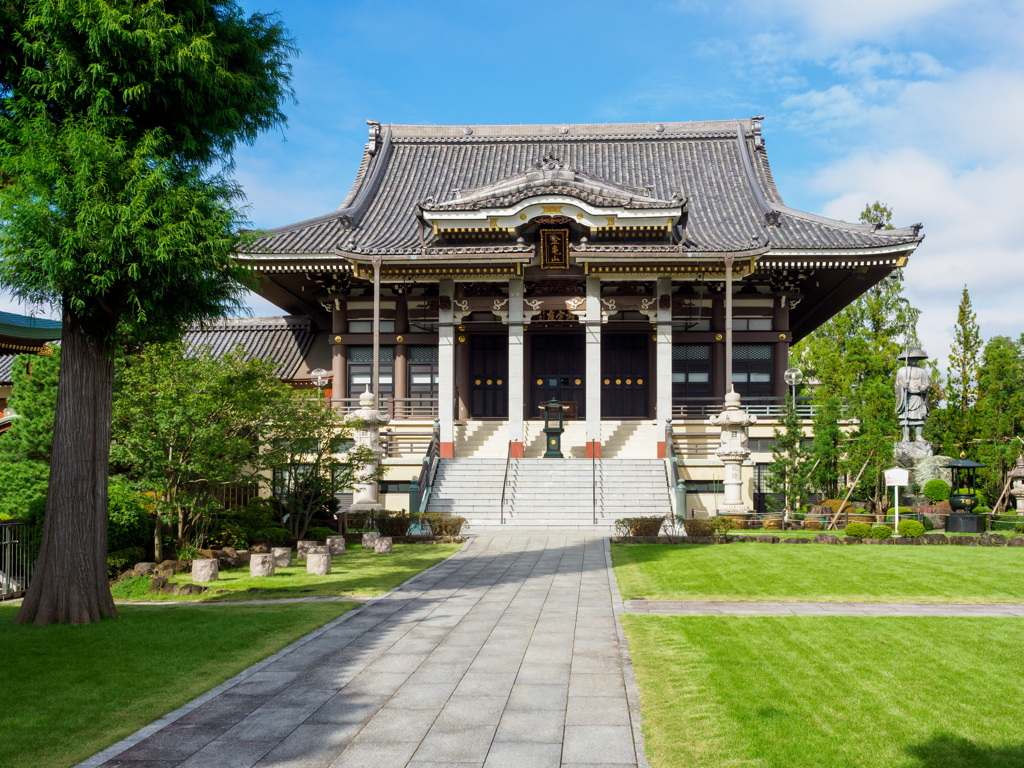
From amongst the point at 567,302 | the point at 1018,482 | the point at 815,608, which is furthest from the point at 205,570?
the point at 1018,482

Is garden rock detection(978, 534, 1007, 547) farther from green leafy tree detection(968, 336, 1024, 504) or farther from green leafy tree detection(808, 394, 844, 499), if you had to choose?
green leafy tree detection(968, 336, 1024, 504)

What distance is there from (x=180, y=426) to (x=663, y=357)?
16.2 m

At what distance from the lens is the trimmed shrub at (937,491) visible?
22.4 meters

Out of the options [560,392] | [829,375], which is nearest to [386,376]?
[560,392]

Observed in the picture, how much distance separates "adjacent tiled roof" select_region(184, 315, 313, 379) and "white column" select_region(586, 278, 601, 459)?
1211 centimetres

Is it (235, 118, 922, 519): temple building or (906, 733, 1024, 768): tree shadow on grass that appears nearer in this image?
(906, 733, 1024, 768): tree shadow on grass

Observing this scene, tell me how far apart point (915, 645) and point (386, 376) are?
23.0m

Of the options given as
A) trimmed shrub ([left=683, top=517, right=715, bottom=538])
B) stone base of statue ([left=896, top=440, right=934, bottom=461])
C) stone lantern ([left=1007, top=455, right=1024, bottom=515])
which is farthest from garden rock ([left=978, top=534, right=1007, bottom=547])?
stone lantern ([left=1007, top=455, right=1024, bottom=515])

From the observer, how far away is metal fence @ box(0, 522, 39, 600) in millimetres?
11906

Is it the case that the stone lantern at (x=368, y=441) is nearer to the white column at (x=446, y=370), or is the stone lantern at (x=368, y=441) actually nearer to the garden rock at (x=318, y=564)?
the white column at (x=446, y=370)

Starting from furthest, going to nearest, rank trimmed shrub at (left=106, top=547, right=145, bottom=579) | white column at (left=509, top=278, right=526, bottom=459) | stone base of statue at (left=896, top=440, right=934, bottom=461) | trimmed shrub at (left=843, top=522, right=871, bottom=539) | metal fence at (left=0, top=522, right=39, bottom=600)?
1. white column at (left=509, top=278, right=526, bottom=459)
2. stone base of statue at (left=896, top=440, right=934, bottom=461)
3. trimmed shrub at (left=843, top=522, right=871, bottom=539)
4. trimmed shrub at (left=106, top=547, right=145, bottom=579)
5. metal fence at (left=0, top=522, right=39, bottom=600)

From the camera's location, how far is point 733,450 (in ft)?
73.5

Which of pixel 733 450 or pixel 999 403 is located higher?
pixel 999 403

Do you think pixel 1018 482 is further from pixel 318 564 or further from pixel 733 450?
pixel 318 564
